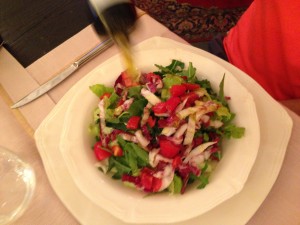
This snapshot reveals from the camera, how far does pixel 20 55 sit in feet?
2.75

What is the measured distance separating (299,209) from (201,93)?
26 cm

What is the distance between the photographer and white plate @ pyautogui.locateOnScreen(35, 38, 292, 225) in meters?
0.56

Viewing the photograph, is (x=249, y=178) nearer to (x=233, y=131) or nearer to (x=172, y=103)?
(x=233, y=131)

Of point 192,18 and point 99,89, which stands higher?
point 99,89

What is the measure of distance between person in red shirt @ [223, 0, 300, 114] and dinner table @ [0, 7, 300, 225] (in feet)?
0.59

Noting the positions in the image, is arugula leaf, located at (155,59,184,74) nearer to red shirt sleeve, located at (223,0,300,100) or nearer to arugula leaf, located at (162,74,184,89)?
arugula leaf, located at (162,74,184,89)

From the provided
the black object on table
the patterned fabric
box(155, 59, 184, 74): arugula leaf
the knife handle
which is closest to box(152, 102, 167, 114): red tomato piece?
box(155, 59, 184, 74): arugula leaf

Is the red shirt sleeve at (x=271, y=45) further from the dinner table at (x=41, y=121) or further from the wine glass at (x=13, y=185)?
the wine glass at (x=13, y=185)

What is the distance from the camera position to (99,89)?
26.7 inches

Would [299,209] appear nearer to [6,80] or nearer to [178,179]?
[178,179]

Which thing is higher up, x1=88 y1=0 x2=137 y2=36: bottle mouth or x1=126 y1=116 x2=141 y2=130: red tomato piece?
x1=88 y1=0 x2=137 y2=36: bottle mouth

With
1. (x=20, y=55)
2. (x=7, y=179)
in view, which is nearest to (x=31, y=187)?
(x=7, y=179)

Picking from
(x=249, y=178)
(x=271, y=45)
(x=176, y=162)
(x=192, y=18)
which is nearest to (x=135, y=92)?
(x=176, y=162)

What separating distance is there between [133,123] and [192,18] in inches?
48.9
